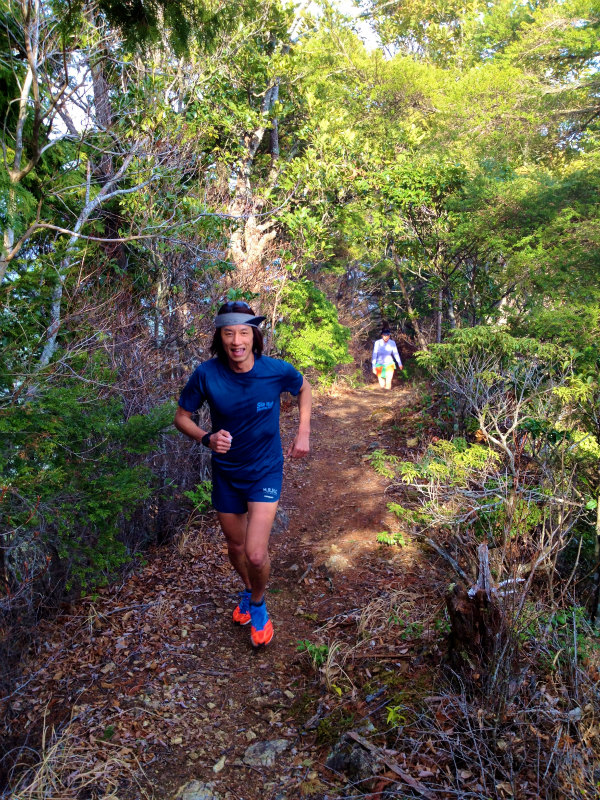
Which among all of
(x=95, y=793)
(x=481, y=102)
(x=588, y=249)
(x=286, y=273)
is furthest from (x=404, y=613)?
(x=481, y=102)

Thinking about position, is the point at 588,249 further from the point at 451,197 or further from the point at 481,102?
the point at 481,102

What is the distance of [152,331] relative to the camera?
20.7ft

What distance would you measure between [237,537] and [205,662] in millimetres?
808

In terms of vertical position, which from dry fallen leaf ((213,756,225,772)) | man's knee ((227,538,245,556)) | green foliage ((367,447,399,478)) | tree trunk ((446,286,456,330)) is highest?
tree trunk ((446,286,456,330))

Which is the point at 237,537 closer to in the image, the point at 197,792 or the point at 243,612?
the point at 243,612

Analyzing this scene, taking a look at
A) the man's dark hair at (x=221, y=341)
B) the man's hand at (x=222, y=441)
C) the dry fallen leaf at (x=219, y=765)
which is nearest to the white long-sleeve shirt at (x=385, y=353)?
the man's dark hair at (x=221, y=341)

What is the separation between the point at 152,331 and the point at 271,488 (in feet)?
11.4

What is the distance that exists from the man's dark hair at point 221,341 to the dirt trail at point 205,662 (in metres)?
1.95

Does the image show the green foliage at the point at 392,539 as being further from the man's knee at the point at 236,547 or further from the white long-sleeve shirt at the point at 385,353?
the white long-sleeve shirt at the point at 385,353

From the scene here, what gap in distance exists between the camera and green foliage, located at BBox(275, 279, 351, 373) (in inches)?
468

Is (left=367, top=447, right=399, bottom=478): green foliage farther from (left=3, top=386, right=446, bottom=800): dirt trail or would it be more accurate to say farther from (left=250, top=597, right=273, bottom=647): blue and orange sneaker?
(left=250, top=597, right=273, bottom=647): blue and orange sneaker

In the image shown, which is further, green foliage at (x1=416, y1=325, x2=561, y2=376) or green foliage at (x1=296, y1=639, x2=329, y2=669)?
green foliage at (x1=416, y1=325, x2=561, y2=376)

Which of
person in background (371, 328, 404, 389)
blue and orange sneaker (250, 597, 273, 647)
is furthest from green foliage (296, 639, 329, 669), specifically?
person in background (371, 328, 404, 389)

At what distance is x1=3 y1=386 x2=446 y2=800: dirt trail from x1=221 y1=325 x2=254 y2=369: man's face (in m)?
1.93
